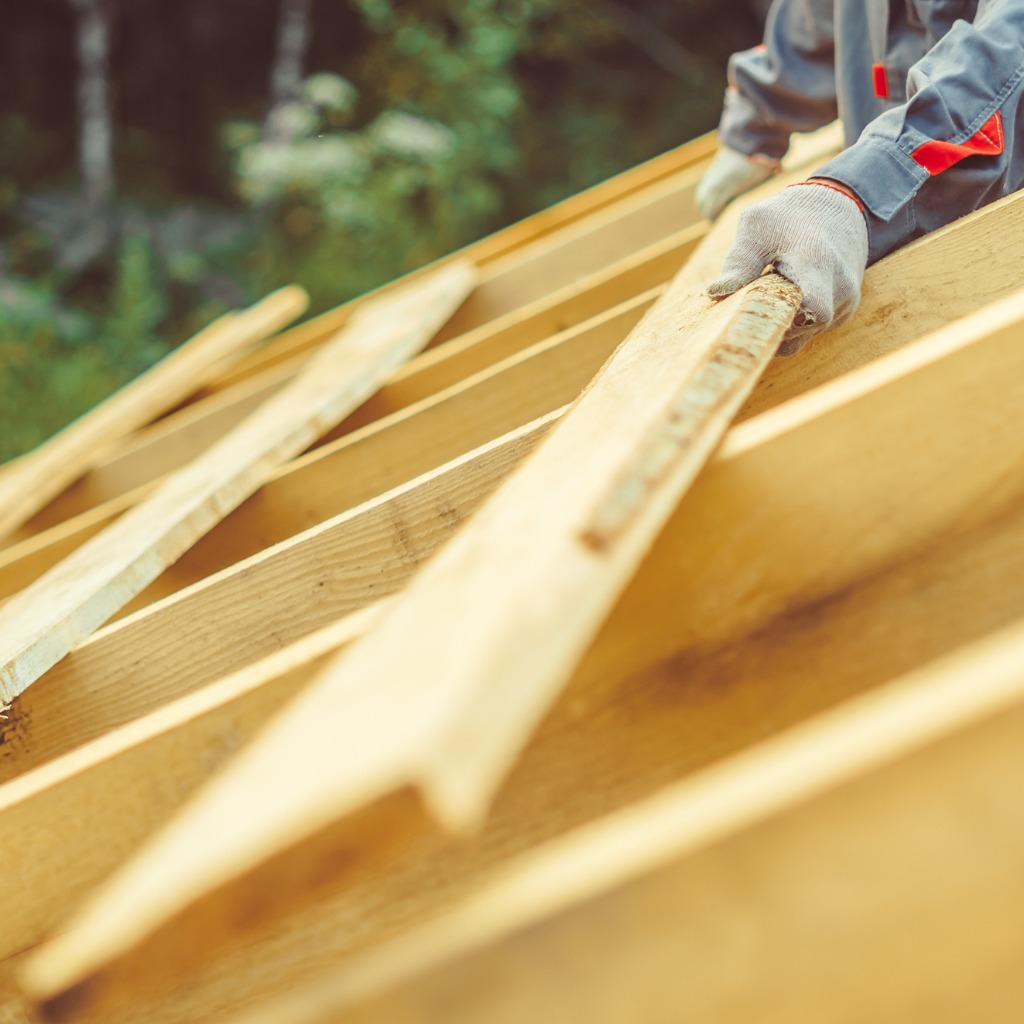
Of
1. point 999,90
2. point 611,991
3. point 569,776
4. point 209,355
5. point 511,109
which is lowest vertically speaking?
point 611,991

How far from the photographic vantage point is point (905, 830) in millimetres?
402

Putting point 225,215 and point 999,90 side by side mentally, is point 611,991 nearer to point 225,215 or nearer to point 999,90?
point 999,90

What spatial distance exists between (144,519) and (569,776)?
2.91ft

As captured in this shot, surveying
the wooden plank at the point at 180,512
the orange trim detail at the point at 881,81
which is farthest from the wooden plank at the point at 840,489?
the orange trim detail at the point at 881,81

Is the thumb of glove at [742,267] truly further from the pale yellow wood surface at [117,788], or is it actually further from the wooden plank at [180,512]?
the wooden plank at [180,512]

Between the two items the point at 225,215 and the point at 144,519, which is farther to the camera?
the point at 225,215

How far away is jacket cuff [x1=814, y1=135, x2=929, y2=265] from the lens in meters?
1.11

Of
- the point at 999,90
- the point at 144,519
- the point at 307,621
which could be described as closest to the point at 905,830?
the point at 307,621

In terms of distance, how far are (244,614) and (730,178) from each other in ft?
4.95

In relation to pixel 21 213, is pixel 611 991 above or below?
below

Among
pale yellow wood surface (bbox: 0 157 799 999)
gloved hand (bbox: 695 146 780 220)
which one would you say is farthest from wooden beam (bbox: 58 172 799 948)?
→ gloved hand (bbox: 695 146 780 220)

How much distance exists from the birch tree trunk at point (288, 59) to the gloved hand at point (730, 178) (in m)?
5.81

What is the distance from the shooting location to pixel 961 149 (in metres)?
1.16

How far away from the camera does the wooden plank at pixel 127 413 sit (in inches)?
87.4
